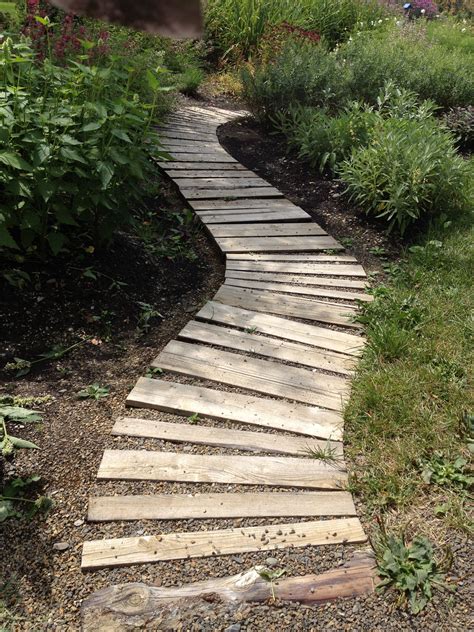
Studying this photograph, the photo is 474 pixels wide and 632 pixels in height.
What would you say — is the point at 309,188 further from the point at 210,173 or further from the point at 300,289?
the point at 300,289

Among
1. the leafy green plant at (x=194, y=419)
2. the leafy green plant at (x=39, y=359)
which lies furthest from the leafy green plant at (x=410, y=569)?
the leafy green plant at (x=39, y=359)

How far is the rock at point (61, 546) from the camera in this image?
215 cm

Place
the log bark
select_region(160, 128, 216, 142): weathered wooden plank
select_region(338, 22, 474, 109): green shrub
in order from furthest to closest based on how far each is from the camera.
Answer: select_region(338, 22, 474, 109): green shrub, select_region(160, 128, 216, 142): weathered wooden plank, the log bark

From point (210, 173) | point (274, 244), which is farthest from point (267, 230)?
point (210, 173)

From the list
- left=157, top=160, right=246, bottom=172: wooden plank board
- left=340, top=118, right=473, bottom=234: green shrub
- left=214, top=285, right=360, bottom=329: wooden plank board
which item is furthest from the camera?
left=157, top=160, right=246, bottom=172: wooden plank board

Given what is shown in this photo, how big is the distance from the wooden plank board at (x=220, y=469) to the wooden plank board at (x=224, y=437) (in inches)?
2.5

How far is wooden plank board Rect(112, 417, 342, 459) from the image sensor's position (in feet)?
8.61

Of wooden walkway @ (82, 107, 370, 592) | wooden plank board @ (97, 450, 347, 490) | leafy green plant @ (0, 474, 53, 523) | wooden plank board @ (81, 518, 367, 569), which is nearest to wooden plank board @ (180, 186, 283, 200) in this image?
wooden walkway @ (82, 107, 370, 592)

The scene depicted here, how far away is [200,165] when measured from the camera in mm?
5883

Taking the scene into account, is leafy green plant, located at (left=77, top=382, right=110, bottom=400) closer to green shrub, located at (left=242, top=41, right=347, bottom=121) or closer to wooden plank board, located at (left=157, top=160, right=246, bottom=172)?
wooden plank board, located at (left=157, top=160, right=246, bottom=172)

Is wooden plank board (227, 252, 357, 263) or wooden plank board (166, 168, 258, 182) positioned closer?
wooden plank board (227, 252, 357, 263)

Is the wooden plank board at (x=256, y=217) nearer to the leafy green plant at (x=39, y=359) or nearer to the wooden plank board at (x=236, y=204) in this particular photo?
the wooden plank board at (x=236, y=204)

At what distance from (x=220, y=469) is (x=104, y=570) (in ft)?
2.05

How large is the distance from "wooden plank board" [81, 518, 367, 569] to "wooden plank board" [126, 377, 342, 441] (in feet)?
1.76
